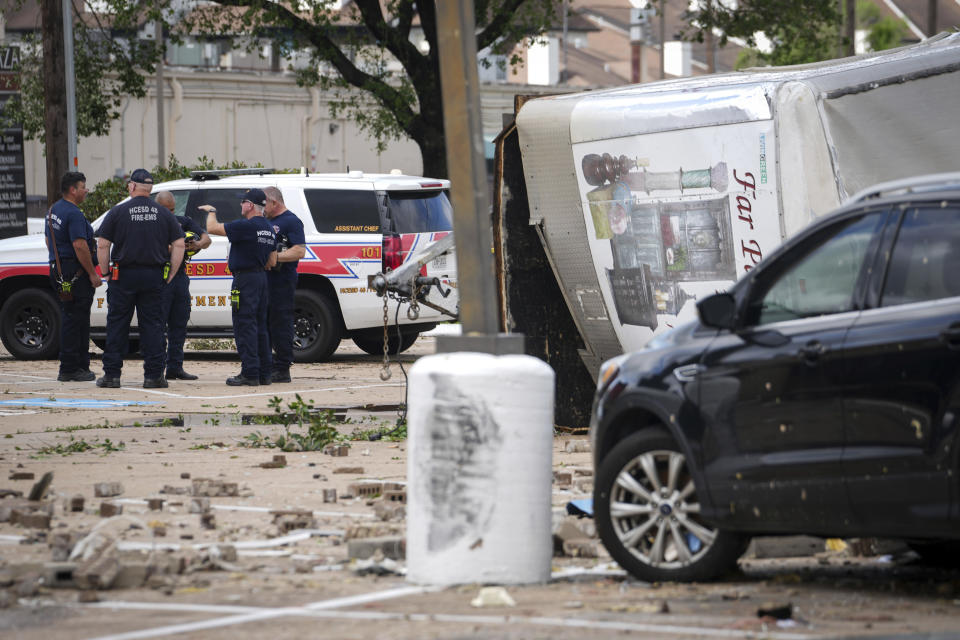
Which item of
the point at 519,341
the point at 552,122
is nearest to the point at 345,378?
the point at 552,122

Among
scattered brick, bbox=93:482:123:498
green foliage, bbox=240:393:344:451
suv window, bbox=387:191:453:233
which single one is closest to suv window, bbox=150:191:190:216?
suv window, bbox=387:191:453:233

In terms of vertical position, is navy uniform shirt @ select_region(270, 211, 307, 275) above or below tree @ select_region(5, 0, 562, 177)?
below

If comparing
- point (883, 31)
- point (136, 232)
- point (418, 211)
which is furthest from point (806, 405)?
point (883, 31)

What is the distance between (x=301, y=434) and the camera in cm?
1274

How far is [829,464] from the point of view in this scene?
6.46 metres

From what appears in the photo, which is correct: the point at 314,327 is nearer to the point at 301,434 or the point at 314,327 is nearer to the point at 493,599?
the point at 301,434

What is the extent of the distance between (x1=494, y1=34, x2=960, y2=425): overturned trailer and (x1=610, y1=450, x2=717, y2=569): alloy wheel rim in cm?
367

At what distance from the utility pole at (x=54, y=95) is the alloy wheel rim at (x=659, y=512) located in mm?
19576

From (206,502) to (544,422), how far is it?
2631 millimetres

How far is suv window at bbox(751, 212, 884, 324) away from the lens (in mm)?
6691

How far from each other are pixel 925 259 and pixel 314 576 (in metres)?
2.83

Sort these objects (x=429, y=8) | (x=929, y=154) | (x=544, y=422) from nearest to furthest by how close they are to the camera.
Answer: (x=544, y=422), (x=929, y=154), (x=429, y=8)

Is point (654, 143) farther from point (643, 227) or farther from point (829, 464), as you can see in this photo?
point (829, 464)

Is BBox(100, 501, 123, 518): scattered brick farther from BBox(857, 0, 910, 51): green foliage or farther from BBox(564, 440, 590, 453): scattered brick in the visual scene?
BBox(857, 0, 910, 51): green foliage
